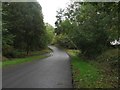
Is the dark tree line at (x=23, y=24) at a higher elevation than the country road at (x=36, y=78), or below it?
higher

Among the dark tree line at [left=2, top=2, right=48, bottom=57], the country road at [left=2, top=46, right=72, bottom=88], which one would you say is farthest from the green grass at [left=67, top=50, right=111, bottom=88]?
the dark tree line at [left=2, top=2, right=48, bottom=57]

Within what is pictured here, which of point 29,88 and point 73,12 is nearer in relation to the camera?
point 29,88

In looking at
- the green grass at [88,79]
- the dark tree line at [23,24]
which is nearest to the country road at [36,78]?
the green grass at [88,79]

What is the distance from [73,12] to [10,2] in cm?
1161

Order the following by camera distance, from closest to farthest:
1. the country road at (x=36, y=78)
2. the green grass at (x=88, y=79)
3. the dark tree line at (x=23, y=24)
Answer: the green grass at (x=88, y=79), the country road at (x=36, y=78), the dark tree line at (x=23, y=24)

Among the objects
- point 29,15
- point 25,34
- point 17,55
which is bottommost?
point 17,55

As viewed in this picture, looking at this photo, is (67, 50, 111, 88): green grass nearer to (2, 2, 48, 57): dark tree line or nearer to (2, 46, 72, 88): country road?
(2, 46, 72, 88): country road

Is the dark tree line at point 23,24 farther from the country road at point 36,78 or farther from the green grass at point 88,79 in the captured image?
the green grass at point 88,79

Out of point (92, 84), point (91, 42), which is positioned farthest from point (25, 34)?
point (92, 84)

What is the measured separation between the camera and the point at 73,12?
45562 millimetres

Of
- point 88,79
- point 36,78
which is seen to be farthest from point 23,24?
point 88,79

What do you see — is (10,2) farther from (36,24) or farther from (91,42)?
(91,42)

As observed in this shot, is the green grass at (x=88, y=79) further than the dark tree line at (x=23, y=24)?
No

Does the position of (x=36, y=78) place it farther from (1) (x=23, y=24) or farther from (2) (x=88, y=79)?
(1) (x=23, y=24)
